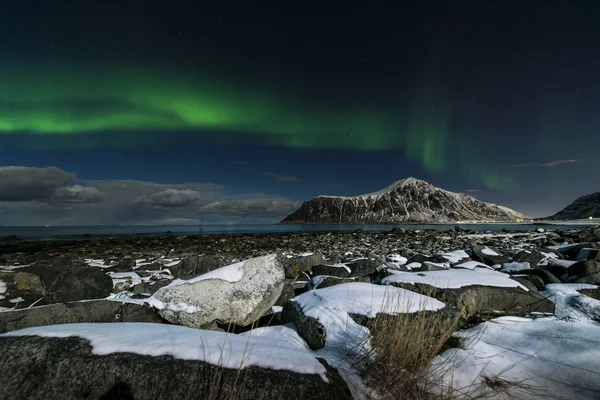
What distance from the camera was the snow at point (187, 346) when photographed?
2455mm

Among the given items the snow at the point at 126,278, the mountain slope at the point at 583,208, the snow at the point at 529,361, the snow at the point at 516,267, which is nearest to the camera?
the snow at the point at 529,361

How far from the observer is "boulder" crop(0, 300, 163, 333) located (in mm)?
3848

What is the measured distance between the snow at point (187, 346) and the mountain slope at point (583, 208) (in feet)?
583

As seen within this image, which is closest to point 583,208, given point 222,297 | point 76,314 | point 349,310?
point 349,310

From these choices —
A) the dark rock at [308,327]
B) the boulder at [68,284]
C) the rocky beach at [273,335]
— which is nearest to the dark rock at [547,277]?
the rocky beach at [273,335]

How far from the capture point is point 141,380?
2.31 meters

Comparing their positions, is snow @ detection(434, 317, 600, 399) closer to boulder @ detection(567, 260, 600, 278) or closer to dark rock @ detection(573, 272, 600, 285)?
dark rock @ detection(573, 272, 600, 285)

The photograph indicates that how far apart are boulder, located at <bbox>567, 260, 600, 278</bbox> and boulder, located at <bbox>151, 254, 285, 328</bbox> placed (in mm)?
6969

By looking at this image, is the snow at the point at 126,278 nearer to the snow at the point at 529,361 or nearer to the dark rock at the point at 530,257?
the snow at the point at 529,361

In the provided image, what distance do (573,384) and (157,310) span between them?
5.35 m

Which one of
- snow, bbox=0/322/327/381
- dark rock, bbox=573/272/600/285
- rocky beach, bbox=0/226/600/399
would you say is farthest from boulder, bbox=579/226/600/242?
snow, bbox=0/322/327/381

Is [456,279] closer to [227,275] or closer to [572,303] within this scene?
[572,303]

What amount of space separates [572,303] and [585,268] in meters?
2.66

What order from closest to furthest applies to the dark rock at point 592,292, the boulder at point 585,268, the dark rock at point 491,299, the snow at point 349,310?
the snow at point 349,310 → the dark rock at point 491,299 → the dark rock at point 592,292 → the boulder at point 585,268
